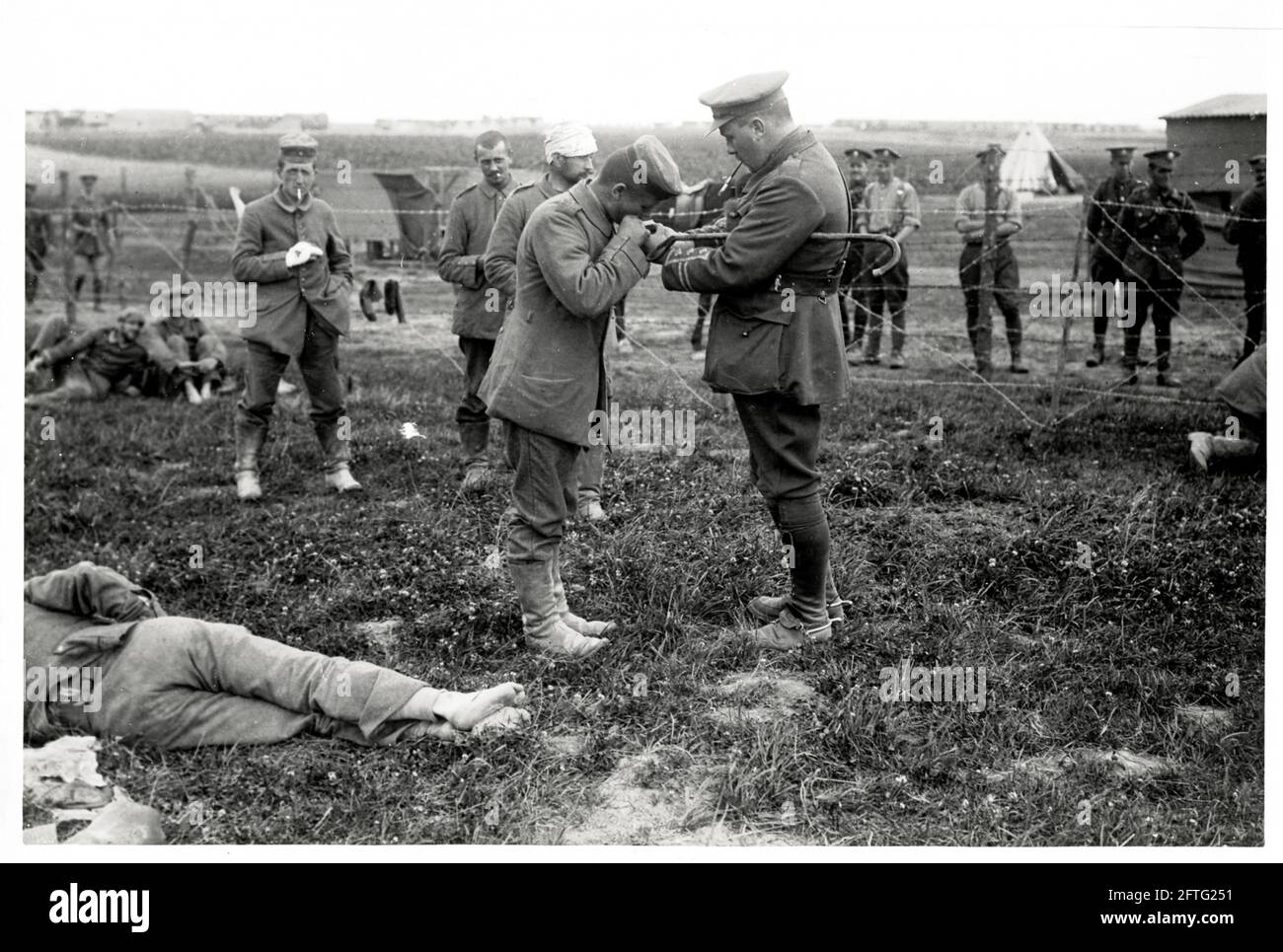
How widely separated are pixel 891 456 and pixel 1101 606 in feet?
7.69

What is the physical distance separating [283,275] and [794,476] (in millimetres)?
3840

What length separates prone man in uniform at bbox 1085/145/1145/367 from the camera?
1208 centimetres

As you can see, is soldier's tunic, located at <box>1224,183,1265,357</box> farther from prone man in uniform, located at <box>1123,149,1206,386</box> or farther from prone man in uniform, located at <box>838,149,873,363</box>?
prone man in uniform, located at <box>838,149,873,363</box>

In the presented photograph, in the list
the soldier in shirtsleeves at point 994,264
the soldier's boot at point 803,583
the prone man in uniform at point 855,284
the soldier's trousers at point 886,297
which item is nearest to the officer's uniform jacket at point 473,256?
the soldier's boot at point 803,583

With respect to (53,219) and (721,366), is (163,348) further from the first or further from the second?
(53,219)

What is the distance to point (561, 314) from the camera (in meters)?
5.03

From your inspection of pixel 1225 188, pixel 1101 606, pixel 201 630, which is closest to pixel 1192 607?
pixel 1101 606

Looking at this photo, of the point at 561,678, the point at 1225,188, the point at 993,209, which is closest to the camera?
the point at 561,678

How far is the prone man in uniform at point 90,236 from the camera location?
1719cm

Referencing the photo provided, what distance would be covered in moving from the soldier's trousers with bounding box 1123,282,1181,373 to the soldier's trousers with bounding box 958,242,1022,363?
107cm

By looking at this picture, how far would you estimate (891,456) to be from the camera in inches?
304

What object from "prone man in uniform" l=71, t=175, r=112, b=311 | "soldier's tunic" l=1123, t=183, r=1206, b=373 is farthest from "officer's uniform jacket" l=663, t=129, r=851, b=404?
"prone man in uniform" l=71, t=175, r=112, b=311

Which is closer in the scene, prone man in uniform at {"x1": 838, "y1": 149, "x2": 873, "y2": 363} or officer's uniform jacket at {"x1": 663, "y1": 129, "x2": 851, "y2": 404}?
officer's uniform jacket at {"x1": 663, "y1": 129, "x2": 851, "y2": 404}

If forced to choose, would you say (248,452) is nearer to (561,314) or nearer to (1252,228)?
(561,314)
